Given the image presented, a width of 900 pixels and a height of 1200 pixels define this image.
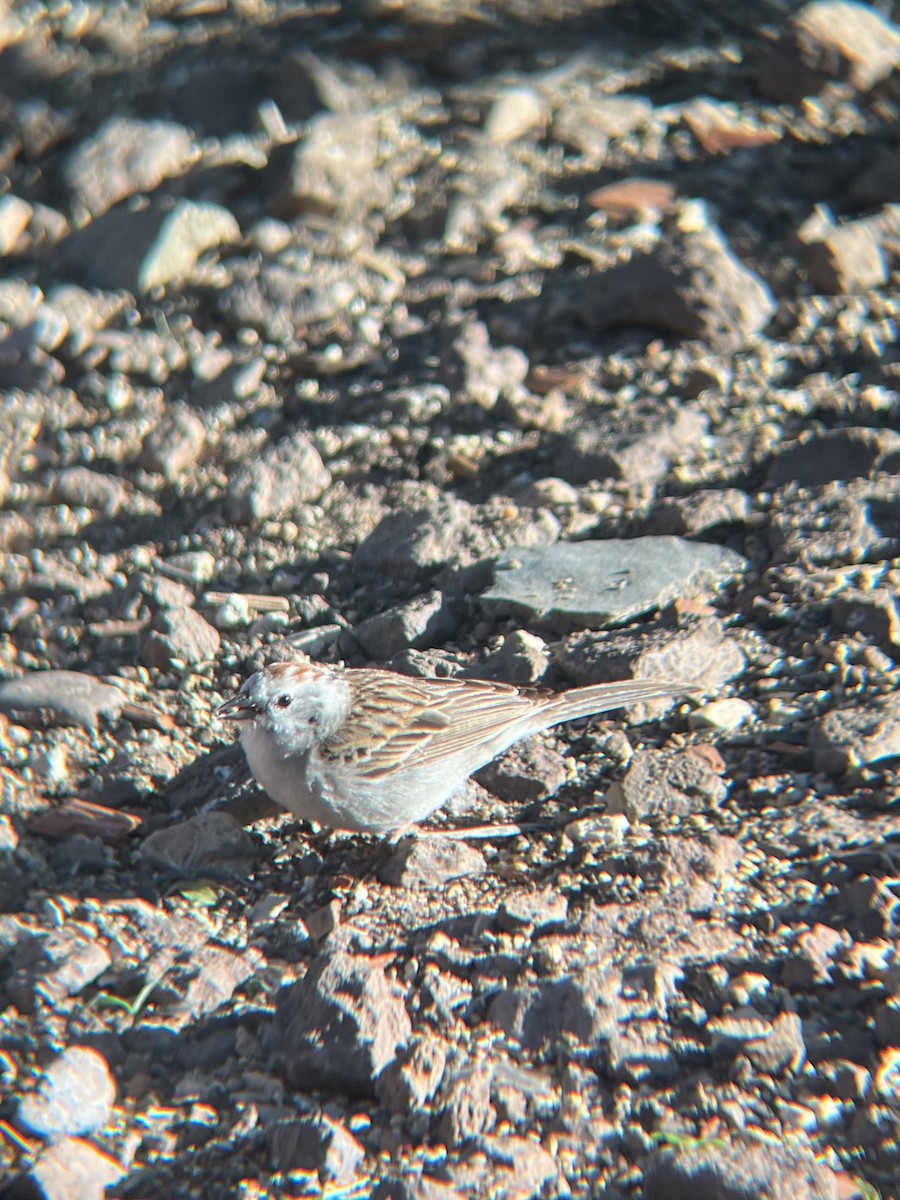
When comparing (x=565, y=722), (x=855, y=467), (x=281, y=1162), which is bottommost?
(x=565, y=722)

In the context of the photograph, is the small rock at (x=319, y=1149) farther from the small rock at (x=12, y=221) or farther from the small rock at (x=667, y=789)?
the small rock at (x=12, y=221)

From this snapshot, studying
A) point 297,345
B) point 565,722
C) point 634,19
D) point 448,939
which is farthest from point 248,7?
point 448,939

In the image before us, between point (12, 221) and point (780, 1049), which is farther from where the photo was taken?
point (12, 221)

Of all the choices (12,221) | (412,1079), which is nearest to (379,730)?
(412,1079)

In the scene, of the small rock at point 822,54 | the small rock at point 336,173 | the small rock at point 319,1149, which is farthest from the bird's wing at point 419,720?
the small rock at point 822,54

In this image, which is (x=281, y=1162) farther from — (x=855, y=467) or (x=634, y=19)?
(x=634, y=19)

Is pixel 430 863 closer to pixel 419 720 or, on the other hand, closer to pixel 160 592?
pixel 419 720
